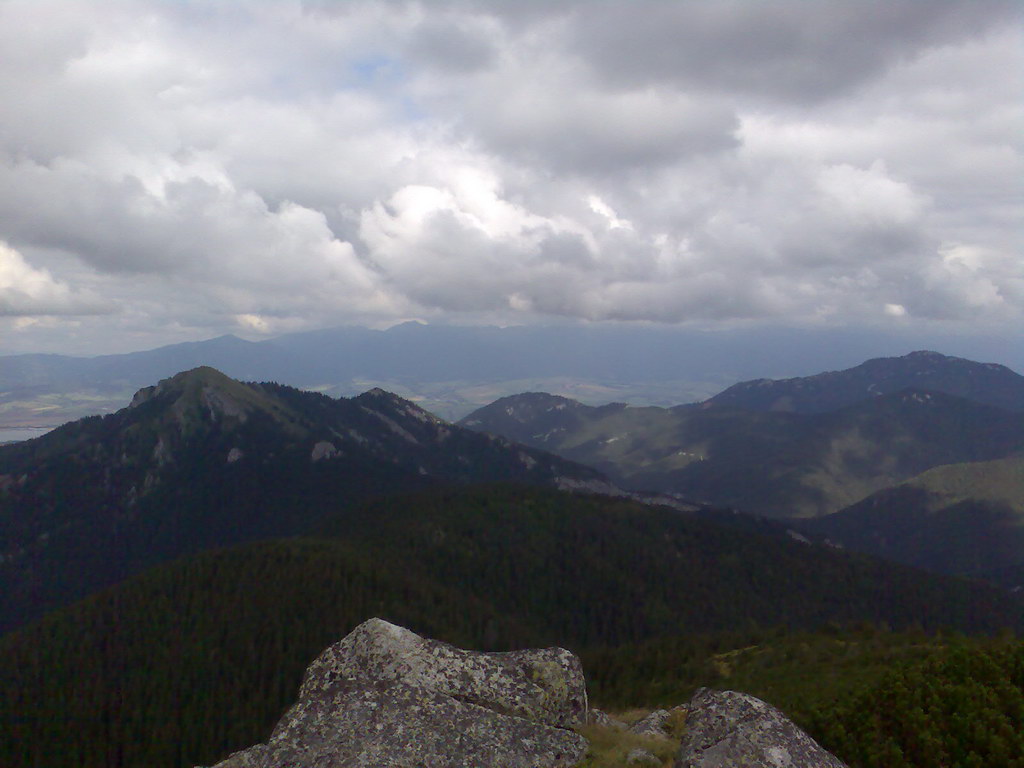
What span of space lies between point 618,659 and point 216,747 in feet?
306

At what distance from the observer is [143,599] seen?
6585 inches

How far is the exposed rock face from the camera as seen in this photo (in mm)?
20438

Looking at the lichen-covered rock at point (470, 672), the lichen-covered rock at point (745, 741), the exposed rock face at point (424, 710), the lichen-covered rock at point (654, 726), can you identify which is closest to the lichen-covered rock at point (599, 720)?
the lichen-covered rock at point (654, 726)

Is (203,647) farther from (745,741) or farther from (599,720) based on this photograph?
(745,741)

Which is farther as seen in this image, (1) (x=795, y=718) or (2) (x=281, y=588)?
(2) (x=281, y=588)

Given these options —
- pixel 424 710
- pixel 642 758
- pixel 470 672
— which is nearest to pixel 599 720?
A: pixel 642 758

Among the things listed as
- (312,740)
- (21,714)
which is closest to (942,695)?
(312,740)

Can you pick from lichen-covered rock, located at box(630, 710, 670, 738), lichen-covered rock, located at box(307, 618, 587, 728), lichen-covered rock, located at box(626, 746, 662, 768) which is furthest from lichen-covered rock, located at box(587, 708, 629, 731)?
lichen-covered rock, located at box(626, 746, 662, 768)

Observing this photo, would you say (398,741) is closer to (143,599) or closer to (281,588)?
(281,588)

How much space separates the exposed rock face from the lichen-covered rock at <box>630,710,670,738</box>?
4239mm

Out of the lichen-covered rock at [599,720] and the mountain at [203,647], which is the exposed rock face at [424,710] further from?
the mountain at [203,647]

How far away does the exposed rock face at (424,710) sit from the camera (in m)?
20.4

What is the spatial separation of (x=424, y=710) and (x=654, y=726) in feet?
43.0

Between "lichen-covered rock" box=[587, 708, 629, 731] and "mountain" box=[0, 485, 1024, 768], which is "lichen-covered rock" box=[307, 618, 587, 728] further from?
"mountain" box=[0, 485, 1024, 768]
